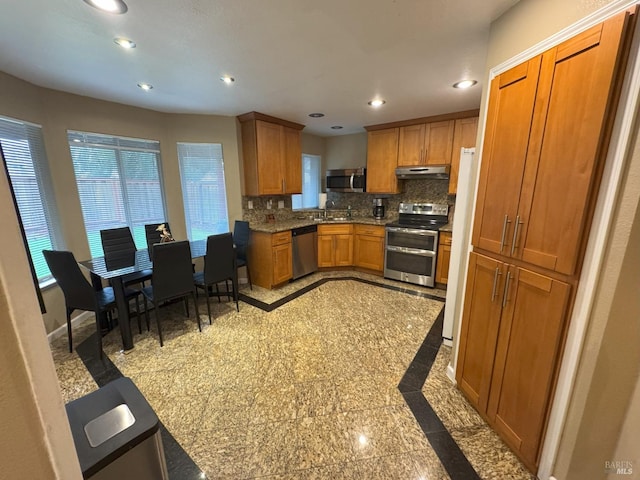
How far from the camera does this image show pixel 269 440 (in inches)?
62.1

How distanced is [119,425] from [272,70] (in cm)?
250

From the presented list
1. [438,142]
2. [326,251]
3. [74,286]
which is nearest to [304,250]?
[326,251]

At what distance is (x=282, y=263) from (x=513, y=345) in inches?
115

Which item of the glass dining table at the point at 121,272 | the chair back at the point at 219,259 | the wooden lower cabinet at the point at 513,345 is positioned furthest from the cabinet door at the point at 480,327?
the glass dining table at the point at 121,272

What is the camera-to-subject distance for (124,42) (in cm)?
178

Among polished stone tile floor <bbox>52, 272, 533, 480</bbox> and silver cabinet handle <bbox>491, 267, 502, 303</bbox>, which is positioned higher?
silver cabinet handle <bbox>491, 267, 502, 303</bbox>

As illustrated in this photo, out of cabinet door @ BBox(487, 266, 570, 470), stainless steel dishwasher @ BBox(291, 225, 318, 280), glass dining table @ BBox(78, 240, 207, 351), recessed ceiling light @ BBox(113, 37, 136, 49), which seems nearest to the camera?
cabinet door @ BBox(487, 266, 570, 470)

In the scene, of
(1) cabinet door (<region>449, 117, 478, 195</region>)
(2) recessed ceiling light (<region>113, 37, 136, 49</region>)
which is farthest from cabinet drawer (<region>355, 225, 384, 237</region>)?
(2) recessed ceiling light (<region>113, 37, 136, 49</region>)

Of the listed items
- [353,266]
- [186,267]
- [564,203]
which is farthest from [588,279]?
[353,266]

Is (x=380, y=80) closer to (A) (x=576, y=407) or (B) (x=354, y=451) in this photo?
(A) (x=576, y=407)

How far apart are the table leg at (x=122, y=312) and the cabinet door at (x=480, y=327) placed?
287cm

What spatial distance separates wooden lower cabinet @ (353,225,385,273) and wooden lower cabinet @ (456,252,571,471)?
2.47 m

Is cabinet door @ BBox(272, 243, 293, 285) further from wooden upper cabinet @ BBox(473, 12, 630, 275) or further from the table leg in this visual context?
wooden upper cabinet @ BBox(473, 12, 630, 275)

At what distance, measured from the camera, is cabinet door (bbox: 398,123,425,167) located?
12.8ft
